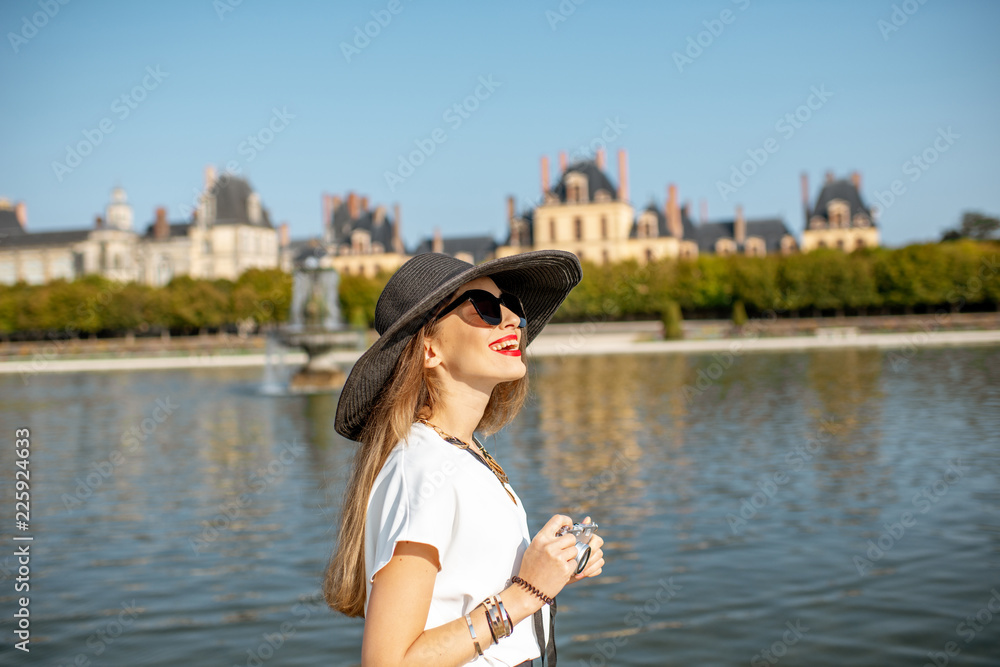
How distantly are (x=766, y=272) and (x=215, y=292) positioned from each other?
105 feet

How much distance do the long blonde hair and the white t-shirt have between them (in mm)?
50

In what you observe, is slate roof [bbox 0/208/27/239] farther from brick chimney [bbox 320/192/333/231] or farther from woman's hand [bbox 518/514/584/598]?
woman's hand [bbox 518/514/584/598]

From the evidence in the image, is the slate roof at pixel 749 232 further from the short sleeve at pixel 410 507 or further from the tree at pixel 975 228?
the short sleeve at pixel 410 507

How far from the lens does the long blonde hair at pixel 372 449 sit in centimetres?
182

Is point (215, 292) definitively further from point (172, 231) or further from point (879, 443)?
point (879, 443)

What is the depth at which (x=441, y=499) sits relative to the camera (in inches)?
65.4

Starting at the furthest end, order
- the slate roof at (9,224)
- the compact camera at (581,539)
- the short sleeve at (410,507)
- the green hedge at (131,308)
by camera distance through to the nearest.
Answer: the slate roof at (9,224)
the green hedge at (131,308)
the compact camera at (581,539)
the short sleeve at (410,507)

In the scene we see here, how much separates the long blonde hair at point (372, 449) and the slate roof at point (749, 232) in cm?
7070

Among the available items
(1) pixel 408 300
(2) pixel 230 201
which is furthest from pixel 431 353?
(2) pixel 230 201

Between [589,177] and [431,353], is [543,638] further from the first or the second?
[589,177]

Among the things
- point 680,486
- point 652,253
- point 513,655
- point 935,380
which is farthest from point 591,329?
point 513,655

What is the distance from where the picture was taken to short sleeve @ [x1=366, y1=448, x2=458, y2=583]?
1.62 meters

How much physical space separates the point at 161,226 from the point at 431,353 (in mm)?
83847

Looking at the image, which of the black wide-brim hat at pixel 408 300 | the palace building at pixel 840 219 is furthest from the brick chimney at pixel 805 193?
the black wide-brim hat at pixel 408 300
